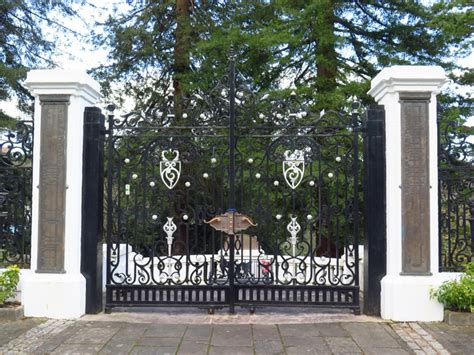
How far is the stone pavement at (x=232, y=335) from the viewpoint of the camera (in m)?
4.73

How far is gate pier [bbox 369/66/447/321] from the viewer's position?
5.74m

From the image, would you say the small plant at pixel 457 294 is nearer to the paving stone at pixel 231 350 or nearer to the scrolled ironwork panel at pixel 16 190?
the paving stone at pixel 231 350

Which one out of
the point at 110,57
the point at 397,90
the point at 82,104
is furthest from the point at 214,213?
the point at 110,57

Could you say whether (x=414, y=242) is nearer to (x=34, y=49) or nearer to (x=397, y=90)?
(x=397, y=90)

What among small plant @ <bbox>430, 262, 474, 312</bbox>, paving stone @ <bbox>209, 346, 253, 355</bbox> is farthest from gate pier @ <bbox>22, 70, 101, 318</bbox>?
small plant @ <bbox>430, 262, 474, 312</bbox>

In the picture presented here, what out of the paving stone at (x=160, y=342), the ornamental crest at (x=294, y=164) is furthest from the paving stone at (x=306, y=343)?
the ornamental crest at (x=294, y=164)

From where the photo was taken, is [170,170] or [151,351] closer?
[151,351]

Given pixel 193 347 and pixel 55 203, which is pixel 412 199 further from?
pixel 55 203

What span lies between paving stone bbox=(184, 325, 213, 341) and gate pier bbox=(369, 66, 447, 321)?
7.06 ft

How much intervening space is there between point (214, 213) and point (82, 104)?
2201 mm

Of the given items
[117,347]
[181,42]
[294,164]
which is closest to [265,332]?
[117,347]

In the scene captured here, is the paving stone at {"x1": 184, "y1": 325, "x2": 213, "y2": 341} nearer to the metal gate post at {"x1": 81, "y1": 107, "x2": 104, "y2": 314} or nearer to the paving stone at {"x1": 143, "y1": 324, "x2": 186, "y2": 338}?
the paving stone at {"x1": 143, "y1": 324, "x2": 186, "y2": 338}

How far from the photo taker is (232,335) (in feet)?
17.1

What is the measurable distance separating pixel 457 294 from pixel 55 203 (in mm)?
4839
